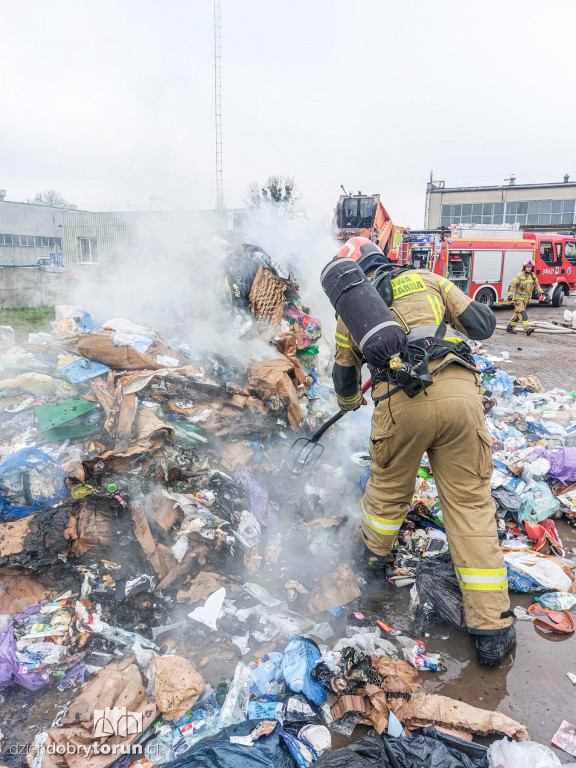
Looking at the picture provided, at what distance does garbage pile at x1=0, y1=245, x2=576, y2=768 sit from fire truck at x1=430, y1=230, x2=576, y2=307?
10.8 m

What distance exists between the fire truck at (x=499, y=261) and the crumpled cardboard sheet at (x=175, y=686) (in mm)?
13368

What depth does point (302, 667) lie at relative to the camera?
204cm

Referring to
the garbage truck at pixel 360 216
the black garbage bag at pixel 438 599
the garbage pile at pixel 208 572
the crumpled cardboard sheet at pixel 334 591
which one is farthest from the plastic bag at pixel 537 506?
the garbage truck at pixel 360 216

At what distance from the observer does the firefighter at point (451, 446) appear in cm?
215

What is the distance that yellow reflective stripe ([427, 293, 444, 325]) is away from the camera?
2.34 metres

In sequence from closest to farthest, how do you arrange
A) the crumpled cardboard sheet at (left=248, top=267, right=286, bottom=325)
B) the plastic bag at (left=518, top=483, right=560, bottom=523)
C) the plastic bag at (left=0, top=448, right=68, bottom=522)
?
the plastic bag at (left=0, top=448, right=68, bottom=522) < the plastic bag at (left=518, top=483, right=560, bottom=523) < the crumpled cardboard sheet at (left=248, top=267, right=286, bottom=325)

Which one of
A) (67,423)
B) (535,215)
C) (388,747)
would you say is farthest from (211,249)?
(535,215)

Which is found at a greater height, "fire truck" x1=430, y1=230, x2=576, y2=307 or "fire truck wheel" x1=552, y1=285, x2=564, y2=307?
"fire truck" x1=430, y1=230, x2=576, y2=307

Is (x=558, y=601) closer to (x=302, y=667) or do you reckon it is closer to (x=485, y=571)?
(x=485, y=571)

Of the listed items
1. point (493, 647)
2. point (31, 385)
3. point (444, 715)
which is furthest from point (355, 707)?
point (31, 385)

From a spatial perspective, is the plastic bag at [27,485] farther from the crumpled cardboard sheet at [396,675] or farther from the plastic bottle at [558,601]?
the plastic bottle at [558,601]

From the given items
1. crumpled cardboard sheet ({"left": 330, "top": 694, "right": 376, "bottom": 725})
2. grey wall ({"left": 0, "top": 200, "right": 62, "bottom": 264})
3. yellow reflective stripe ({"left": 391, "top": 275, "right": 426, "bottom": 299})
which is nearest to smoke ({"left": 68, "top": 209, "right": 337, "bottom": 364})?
yellow reflective stripe ({"left": 391, "top": 275, "right": 426, "bottom": 299})

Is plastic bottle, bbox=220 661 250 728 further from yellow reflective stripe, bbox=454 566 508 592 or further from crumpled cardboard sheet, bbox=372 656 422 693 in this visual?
yellow reflective stripe, bbox=454 566 508 592

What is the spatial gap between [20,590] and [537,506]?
122 inches
